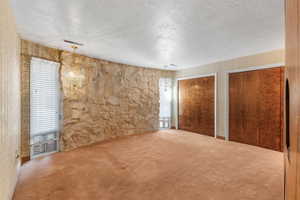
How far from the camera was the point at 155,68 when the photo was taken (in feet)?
17.7

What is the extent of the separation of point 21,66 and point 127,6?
7.80ft

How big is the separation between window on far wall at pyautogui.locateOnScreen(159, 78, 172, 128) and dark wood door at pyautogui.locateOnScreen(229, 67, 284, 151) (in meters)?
2.29

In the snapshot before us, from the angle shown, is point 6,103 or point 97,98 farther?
point 97,98

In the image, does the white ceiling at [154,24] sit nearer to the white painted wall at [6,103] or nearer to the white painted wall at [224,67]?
the white painted wall at [224,67]

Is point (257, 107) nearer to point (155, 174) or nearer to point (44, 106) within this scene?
point (155, 174)

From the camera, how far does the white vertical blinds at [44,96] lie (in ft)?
9.53

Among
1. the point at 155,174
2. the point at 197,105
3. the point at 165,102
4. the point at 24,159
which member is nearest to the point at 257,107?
the point at 197,105

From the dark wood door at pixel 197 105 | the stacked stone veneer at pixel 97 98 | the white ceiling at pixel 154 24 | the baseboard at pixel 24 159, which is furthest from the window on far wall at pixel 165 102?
the baseboard at pixel 24 159

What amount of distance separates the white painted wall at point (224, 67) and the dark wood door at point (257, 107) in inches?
6.4

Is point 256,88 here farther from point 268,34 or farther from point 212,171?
point 212,171

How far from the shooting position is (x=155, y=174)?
233cm

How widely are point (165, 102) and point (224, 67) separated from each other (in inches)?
96.1

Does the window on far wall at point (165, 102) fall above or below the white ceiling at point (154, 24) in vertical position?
below

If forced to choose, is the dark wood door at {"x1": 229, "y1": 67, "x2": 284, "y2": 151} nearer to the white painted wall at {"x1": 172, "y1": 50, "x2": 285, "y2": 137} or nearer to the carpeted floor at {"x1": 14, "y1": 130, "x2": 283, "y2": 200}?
the white painted wall at {"x1": 172, "y1": 50, "x2": 285, "y2": 137}
